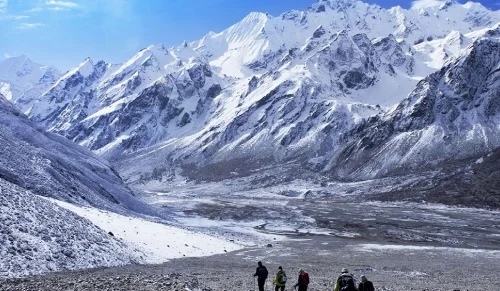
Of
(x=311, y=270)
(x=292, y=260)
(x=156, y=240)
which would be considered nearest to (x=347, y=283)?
(x=311, y=270)

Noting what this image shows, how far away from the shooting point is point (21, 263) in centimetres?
2972

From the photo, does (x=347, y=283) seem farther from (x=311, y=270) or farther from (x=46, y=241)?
(x=46, y=241)

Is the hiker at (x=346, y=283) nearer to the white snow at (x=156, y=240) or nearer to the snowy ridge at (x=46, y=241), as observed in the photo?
the snowy ridge at (x=46, y=241)

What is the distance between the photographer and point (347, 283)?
1989 centimetres

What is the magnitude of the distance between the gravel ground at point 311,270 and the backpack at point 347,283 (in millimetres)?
7570

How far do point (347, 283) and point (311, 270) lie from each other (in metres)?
21.6

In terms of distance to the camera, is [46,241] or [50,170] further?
[50,170]

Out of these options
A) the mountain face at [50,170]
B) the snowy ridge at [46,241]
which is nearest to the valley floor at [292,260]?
the snowy ridge at [46,241]

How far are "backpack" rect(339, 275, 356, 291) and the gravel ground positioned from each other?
7570mm

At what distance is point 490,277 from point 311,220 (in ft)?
267

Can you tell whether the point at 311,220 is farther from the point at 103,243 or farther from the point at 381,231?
the point at 103,243

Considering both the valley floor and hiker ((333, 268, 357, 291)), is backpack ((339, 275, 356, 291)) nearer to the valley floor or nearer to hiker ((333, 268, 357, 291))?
hiker ((333, 268, 357, 291))

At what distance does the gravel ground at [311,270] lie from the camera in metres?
25.7

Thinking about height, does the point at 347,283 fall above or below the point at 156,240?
below
